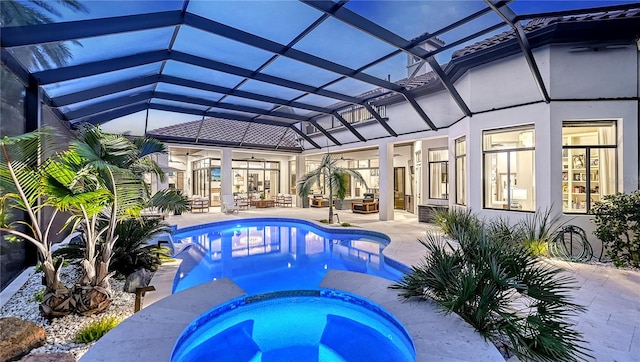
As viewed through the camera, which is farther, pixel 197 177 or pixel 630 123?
pixel 197 177

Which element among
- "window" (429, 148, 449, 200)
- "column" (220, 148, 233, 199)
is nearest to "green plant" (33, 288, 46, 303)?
"column" (220, 148, 233, 199)

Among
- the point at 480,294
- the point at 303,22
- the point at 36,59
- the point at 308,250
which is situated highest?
the point at 303,22

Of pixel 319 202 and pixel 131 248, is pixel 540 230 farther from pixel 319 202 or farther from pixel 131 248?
pixel 319 202

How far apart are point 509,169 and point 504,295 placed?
6.60 metres

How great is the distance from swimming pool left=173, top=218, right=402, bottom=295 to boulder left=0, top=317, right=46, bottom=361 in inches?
91.6

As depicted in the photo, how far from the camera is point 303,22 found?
18.5ft

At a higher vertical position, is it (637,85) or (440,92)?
(440,92)

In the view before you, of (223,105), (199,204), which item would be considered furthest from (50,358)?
(199,204)

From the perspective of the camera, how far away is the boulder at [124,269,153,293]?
4889 mm

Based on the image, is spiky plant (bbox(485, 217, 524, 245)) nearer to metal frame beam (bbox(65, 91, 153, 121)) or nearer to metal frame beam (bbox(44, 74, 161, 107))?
metal frame beam (bbox(44, 74, 161, 107))

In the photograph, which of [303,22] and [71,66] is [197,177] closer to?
[71,66]

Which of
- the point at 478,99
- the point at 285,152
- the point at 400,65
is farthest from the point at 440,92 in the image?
the point at 285,152

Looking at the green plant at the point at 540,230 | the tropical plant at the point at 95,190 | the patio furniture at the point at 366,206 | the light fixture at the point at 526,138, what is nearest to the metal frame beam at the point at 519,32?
the light fixture at the point at 526,138

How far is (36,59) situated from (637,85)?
12.6 metres
